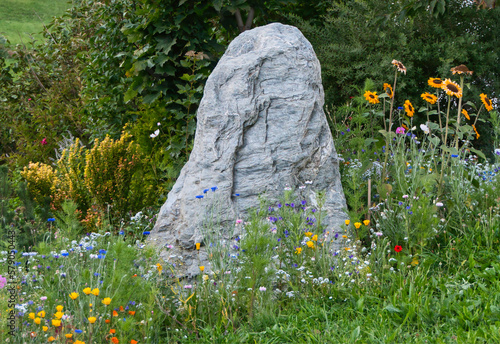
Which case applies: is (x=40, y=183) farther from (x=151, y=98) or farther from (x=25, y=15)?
(x=25, y=15)

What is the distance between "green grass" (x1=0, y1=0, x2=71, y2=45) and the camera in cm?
1730

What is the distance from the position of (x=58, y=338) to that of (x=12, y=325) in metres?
0.39

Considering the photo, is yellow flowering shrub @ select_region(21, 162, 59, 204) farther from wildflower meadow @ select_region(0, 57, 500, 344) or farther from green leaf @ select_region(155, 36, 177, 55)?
green leaf @ select_region(155, 36, 177, 55)

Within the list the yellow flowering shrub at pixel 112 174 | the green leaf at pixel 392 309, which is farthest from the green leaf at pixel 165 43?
the green leaf at pixel 392 309

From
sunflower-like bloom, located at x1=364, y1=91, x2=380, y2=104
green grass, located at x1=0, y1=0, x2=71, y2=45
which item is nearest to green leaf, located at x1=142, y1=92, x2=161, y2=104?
sunflower-like bloom, located at x1=364, y1=91, x2=380, y2=104

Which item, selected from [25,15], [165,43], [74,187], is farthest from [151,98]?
[25,15]

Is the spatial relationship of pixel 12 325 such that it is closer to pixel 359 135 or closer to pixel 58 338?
pixel 58 338

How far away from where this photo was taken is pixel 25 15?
1984cm

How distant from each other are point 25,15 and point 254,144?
20127 mm

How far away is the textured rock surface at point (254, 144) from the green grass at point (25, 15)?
49.0 feet

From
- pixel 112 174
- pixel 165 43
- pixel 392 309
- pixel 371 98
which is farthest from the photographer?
pixel 165 43

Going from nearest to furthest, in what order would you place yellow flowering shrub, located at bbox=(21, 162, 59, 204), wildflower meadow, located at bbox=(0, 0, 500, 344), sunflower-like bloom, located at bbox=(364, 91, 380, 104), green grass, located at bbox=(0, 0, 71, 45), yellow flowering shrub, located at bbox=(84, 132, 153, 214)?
wildflower meadow, located at bbox=(0, 0, 500, 344)
sunflower-like bloom, located at bbox=(364, 91, 380, 104)
yellow flowering shrub, located at bbox=(84, 132, 153, 214)
yellow flowering shrub, located at bbox=(21, 162, 59, 204)
green grass, located at bbox=(0, 0, 71, 45)

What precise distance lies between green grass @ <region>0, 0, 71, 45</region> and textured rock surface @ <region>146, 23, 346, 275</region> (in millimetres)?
14923

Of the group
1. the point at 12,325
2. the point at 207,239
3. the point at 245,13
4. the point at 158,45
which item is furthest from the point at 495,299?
the point at 245,13
